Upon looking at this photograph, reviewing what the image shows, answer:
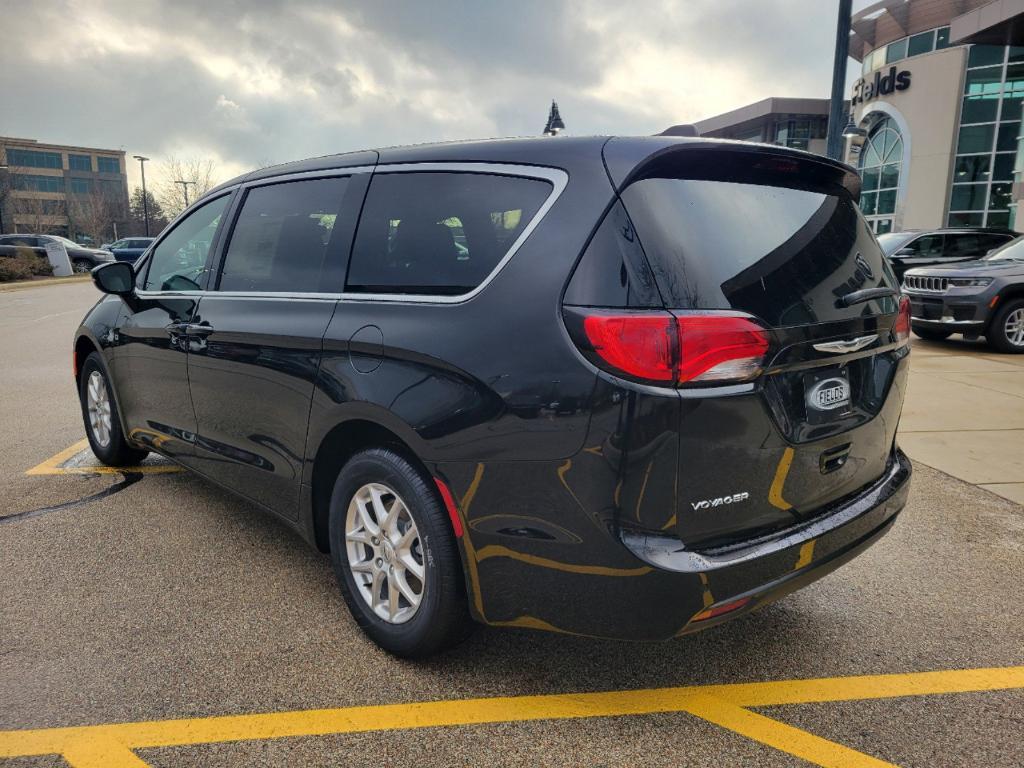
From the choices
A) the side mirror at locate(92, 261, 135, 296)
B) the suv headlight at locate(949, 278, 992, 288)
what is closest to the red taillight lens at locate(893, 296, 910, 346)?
the side mirror at locate(92, 261, 135, 296)

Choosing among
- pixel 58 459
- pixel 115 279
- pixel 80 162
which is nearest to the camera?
pixel 115 279

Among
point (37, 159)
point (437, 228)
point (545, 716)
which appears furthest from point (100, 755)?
point (37, 159)

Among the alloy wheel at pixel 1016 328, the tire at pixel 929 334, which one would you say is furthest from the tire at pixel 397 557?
the tire at pixel 929 334

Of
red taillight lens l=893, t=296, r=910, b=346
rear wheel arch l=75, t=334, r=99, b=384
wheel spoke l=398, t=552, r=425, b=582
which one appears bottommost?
wheel spoke l=398, t=552, r=425, b=582

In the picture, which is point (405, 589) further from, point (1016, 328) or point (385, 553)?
point (1016, 328)

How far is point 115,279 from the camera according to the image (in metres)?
4.30

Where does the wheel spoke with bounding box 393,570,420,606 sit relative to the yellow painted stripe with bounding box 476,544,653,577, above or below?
below

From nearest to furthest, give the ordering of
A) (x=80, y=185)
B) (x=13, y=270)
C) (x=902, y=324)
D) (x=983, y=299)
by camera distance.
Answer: (x=902, y=324), (x=983, y=299), (x=13, y=270), (x=80, y=185)

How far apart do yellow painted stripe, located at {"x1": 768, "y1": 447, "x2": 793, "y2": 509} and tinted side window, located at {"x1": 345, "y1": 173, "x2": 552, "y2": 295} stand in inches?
41.0

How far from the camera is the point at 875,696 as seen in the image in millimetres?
2574

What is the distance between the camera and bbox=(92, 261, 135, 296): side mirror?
4281 mm

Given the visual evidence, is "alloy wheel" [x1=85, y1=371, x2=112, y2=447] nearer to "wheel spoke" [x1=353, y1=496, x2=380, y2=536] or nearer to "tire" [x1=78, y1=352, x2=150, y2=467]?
"tire" [x1=78, y1=352, x2=150, y2=467]

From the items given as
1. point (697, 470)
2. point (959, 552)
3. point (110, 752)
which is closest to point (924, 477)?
point (959, 552)

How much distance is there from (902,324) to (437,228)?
179 centimetres
